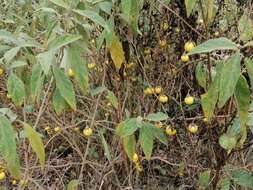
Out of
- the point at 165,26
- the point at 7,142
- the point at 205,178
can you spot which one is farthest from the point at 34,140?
the point at 165,26

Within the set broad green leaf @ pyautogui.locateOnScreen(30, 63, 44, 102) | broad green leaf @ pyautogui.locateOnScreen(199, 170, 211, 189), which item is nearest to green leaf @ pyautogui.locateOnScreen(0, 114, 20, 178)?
broad green leaf @ pyautogui.locateOnScreen(30, 63, 44, 102)

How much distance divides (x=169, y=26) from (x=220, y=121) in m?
0.43

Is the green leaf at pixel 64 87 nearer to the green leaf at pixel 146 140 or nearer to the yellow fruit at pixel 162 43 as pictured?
the green leaf at pixel 146 140

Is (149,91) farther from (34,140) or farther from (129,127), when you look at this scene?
(34,140)

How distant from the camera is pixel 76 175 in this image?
2051mm

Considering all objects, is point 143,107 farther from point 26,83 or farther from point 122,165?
point 26,83

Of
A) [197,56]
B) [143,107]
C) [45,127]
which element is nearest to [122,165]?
[143,107]

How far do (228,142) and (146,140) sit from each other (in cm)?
24

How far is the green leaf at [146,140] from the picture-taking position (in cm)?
142

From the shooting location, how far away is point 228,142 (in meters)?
Answer: 1.43

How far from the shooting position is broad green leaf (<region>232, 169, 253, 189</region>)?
5.07ft

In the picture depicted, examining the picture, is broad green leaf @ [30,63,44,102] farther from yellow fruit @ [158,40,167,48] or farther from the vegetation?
yellow fruit @ [158,40,167,48]

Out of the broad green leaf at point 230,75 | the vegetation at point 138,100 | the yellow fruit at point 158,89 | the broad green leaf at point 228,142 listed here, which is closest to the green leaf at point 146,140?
the vegetation at point 138,100

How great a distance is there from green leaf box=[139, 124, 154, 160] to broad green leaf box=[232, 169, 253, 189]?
0.34 m
